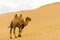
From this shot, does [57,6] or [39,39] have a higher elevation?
[57,6]

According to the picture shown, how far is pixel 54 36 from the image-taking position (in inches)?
538

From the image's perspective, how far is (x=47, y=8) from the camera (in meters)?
36.3

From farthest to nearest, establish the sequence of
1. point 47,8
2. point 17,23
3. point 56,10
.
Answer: point 47,8, point 56,10, point 17,23

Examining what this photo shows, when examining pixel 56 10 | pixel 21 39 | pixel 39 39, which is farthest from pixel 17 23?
pixel 56 10

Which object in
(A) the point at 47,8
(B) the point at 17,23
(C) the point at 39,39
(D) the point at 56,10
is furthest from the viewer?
(A) the point at 47,8

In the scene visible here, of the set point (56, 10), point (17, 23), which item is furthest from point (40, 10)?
point (17, 23)

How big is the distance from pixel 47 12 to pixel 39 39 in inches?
831

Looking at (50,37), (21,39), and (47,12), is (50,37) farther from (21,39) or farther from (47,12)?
(47,12)

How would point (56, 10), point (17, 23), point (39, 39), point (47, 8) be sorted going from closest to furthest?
point (39, 39), point (17, 23), point (56, 10), point (47, 8)

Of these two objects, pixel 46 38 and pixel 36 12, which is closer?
pixel 46 38

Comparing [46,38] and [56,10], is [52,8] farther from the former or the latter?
[46,38]

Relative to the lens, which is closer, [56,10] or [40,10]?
[56,10]

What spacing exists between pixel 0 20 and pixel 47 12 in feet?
18.4

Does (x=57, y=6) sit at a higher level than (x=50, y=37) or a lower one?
higher
